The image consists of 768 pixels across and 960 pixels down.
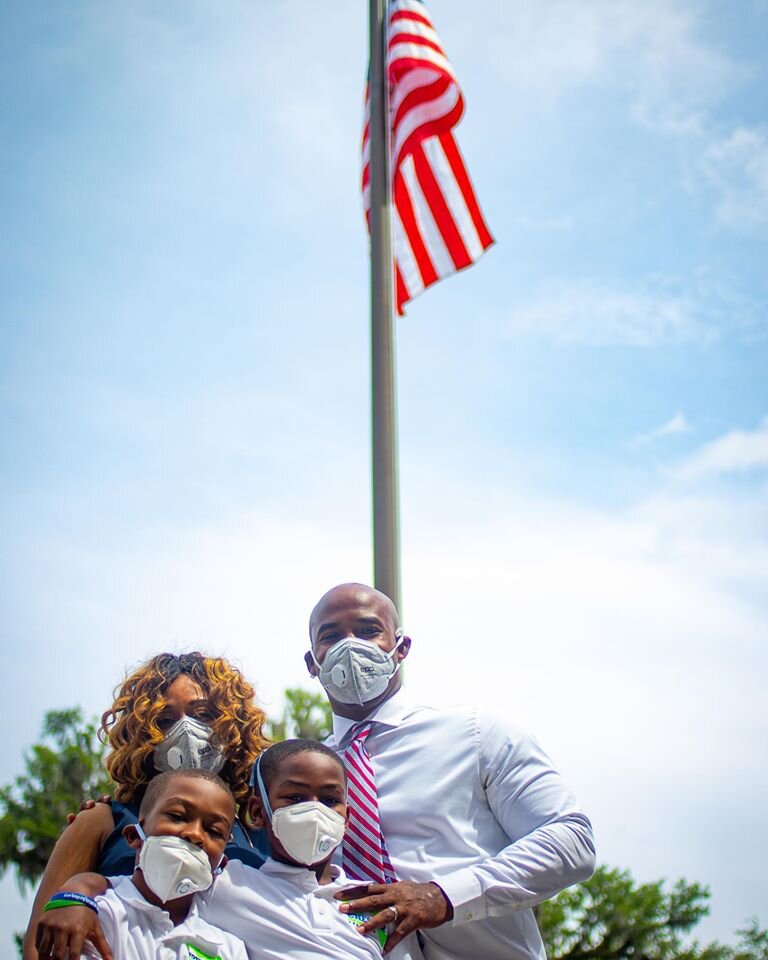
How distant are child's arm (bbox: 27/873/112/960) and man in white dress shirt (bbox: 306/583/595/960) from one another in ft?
2.56

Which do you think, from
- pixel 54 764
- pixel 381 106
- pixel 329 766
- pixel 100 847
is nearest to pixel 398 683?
pixel 329 766

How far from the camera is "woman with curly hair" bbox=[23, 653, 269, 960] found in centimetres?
339

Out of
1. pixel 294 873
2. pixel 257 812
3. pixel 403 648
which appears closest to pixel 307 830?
pixel 294 873

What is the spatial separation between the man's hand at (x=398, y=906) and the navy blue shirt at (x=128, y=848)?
36cm

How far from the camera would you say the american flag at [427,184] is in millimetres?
7375

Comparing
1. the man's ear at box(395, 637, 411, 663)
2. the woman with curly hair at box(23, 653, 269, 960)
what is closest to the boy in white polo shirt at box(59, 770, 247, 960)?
the woman with curly hair at box(23, 653, 269, 960)

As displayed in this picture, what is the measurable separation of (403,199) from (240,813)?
522cm

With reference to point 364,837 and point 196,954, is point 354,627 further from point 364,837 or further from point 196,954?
point 196,954

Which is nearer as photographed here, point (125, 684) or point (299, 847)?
point (299, 847)

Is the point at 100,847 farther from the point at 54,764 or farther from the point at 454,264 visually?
the point at 54,764

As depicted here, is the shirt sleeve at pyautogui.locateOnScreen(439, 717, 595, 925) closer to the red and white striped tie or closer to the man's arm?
the man's arm

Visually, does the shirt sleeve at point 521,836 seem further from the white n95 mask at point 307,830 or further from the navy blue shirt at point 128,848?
the navy blue shirt at point 128,848

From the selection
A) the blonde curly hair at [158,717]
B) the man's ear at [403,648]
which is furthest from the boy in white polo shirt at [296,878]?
the man's ear at [403,648]

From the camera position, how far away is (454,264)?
7.58 meters
